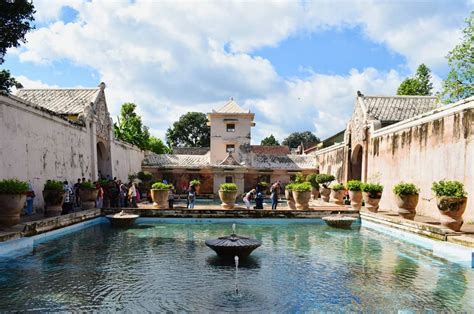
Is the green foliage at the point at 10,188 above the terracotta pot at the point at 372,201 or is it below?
above

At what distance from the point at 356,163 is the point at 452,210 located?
12.6 metres

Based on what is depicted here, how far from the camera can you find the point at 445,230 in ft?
26.8

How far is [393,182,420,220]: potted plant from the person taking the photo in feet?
35.0

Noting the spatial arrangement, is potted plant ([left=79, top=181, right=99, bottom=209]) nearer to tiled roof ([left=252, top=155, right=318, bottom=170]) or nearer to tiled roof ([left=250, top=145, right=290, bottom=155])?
tiled roof ([left=252, top=155, right=318, bottom=170])

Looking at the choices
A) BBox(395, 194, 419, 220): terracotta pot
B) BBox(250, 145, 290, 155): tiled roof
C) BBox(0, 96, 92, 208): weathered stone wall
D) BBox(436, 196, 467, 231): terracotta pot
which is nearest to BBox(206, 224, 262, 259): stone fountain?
BBox(436, 196, 467, 231): terracotta pot

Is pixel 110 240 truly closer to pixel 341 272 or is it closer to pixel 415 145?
pixel 341 272

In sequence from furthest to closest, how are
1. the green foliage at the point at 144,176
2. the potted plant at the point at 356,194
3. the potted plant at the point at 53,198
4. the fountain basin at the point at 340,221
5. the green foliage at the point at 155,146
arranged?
1. the green foliage at the point at 155,146
2. the green foliage at the point at 144,176
3. the potted plant at the point at 356,194
4. the fountain basin at the point at 340,221
5. the potted plant at the point at 53,198

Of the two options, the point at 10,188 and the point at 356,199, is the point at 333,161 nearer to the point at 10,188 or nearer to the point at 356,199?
the point at 356,199

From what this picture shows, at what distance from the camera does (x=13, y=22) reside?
9820 millimetres

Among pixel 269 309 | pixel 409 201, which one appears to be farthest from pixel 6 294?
pixel 409 201

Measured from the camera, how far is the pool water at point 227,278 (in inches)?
188

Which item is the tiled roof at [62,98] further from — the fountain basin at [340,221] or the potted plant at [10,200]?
the fountain basin at [340,221]

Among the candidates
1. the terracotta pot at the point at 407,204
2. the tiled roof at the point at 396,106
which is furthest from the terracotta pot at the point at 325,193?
the terracotta pot at the point at 407,204

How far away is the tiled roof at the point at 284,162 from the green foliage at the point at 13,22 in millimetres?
19506
